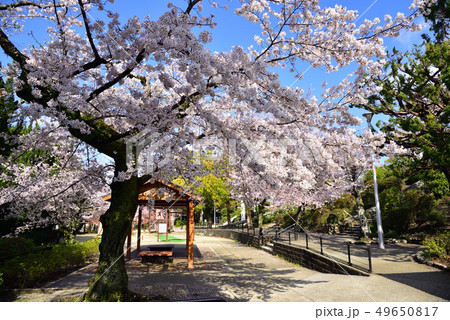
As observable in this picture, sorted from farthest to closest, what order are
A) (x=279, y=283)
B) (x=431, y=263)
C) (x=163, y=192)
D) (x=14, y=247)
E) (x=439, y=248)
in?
(x=14, y=247)
(x=163, y=192)
(x=439, y=248)
(x=279, y=283)
(x=431, y=263)

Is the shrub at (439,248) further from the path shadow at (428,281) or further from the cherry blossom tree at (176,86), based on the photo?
the cherry blossom tree at (176,86)

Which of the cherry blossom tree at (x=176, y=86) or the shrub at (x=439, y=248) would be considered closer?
the cherry blossom tree at (x=176, y=86)

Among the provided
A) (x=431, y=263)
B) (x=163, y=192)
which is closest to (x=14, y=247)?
(x=163, y=192)

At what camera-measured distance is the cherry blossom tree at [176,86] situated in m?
4.34

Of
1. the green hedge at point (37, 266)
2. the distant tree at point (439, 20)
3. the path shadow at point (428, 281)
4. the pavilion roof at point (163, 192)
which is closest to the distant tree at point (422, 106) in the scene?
the distant tree at point (439, 20)

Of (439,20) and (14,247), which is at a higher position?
(439,20)

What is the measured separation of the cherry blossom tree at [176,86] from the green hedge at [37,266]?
4.05 meters

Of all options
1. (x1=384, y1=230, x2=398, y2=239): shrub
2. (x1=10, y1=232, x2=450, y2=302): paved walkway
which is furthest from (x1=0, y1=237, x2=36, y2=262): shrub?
(x1=384, y1=230, x2=398, y2=239): shrub

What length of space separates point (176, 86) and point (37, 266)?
26.5ft

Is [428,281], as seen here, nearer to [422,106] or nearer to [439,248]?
[439,248]

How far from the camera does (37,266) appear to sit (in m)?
8.73

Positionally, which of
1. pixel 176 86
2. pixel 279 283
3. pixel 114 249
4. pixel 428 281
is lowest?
pixel 279 283

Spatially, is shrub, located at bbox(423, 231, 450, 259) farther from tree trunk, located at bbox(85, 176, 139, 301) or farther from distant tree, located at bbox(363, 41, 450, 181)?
tree trunk, located at bbox(85, 176, 139, 301)

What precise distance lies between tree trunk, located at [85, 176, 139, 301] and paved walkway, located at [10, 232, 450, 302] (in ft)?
3.70
